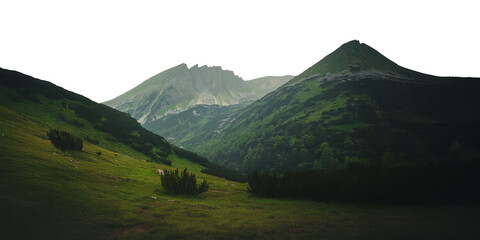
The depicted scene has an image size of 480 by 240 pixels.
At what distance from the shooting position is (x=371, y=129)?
12500 centimetres

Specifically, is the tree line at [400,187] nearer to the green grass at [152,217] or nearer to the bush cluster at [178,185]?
the green grass at [152,217]

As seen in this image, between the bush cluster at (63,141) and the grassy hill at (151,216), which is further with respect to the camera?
the bush cluster at (63,141)

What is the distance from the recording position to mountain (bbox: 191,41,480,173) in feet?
333

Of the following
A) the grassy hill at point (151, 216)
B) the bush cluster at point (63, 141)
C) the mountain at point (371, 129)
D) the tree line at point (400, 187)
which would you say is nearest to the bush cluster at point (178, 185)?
the grassy hill at point (151, 216)

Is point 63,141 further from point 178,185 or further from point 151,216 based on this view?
point 151,216

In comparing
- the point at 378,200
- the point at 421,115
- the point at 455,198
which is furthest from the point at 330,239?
the point at 421,115

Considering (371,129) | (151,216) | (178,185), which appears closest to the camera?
(151,216)

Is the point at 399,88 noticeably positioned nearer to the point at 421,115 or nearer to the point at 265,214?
the point at 421,115

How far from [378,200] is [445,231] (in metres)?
5.62

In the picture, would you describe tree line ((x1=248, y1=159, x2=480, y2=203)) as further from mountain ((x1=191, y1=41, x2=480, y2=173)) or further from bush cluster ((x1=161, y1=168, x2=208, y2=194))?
mountain ((x1=191, y1=41, x2=480, y2=173))

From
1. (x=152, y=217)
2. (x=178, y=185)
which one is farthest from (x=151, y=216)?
(x=178, y=185)

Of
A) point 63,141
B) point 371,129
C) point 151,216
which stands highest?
point 371,129

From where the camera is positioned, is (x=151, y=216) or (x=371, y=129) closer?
(x=151, y=216)

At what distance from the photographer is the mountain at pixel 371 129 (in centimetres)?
10144
